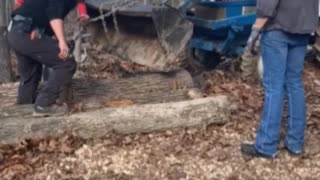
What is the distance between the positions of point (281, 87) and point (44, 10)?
2.34m

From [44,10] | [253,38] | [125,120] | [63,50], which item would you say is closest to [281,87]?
Answer: [253,38]

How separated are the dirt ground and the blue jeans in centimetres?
18

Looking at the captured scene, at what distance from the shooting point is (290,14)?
5.10 meters

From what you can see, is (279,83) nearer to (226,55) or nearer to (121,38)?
(226,55)

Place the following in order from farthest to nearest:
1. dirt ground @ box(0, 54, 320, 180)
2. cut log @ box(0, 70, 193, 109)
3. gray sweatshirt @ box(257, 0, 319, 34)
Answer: cut log @ box(0, 70, 193, 109)
dirt ground @ box(0, 54, 320, 180)
gray sweatshirt @ box(257, 0, 319, 34)

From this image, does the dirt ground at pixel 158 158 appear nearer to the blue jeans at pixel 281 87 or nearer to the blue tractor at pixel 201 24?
the blue jeans at pixel 281 87

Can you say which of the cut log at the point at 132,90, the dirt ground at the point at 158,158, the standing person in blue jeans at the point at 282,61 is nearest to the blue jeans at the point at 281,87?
the standing person in blue jeans at the point at 282,61

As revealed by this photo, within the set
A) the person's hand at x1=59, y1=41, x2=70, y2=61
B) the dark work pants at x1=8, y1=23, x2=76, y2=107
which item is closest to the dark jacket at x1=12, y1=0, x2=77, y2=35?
the dark work pants at x1=8, y1=23, x2=76, y2=107

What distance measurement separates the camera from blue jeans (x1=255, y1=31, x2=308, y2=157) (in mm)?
5194

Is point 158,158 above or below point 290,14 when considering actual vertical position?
below

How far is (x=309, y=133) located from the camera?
616 centimetres

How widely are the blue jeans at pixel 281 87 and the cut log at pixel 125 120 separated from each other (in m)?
0.78

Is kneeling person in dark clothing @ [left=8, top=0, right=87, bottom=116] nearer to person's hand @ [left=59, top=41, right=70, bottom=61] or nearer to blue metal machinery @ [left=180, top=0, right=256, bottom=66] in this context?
person's hand @ [left=59, top=41, right=70, bottom=61]

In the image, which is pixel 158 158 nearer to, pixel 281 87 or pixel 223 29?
pixel 281 87
